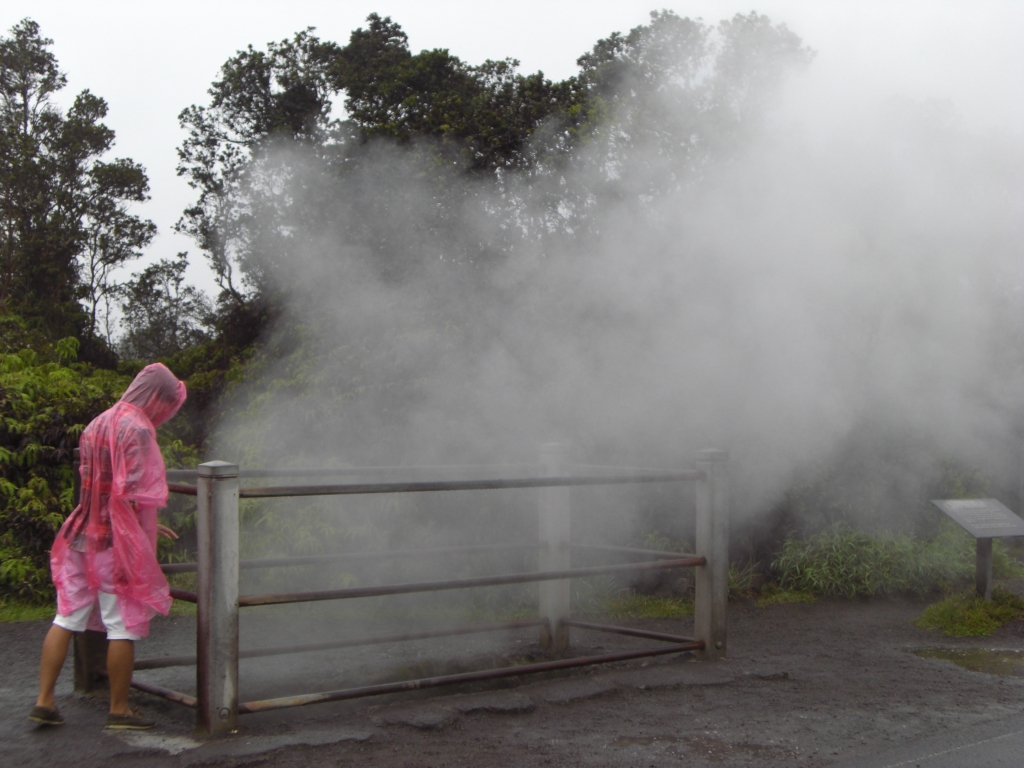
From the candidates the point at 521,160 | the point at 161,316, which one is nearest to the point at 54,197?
the point at 161,316

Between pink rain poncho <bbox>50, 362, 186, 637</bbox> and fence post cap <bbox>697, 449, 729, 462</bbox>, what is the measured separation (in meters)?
2.69

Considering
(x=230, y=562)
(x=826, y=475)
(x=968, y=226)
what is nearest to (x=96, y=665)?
(x=230, y=562)

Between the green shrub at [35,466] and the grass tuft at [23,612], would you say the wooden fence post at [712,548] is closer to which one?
the grass tuft at [23,612]

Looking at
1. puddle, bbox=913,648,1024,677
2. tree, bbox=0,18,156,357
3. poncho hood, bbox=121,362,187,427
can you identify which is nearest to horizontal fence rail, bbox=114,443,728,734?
poncho hood, bbox=121,362,187,427

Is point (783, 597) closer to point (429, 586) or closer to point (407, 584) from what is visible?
point (429, 586)

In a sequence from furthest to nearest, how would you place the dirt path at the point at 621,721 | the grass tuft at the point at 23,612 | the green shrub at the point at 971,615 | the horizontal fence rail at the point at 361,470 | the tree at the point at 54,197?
the tree at the point at 54,197 → the green shrub at the point at 971,615 → the grass tuft at the point at 23,612 → the horizontal fence rail at the point at 361,470 → the dirt path at the point at 621,721

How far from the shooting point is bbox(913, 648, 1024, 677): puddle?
17.4 ft

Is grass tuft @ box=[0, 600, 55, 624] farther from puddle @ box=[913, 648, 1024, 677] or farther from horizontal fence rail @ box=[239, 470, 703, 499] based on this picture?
puddle @ box=[913, 648, 1024, 677]

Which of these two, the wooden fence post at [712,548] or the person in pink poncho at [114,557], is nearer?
the person in pink poncho at [114,557]

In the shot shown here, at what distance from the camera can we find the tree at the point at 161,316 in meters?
26.4

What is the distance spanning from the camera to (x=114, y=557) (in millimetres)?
3738

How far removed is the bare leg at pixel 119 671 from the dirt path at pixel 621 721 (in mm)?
128

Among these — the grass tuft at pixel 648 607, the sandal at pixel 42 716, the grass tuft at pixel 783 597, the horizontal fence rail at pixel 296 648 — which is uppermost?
the horizontal fence rail at pixel 296 648

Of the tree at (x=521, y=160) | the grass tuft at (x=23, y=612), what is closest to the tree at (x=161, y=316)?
the tree at (x=521, y=160)
